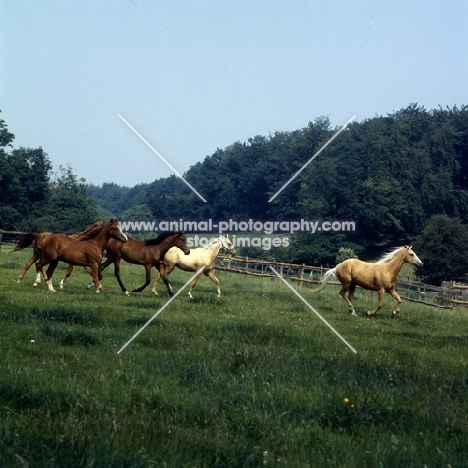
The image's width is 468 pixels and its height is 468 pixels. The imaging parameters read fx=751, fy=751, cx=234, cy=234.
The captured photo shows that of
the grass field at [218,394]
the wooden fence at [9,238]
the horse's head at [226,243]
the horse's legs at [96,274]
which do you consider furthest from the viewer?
the wooden fence at [9,238]

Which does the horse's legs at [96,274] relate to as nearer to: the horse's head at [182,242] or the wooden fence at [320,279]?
the horse's head at [182,242]

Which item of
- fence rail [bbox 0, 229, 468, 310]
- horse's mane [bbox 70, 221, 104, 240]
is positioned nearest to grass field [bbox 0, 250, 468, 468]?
horse's mane [bbox 70, 221, 104, 240]

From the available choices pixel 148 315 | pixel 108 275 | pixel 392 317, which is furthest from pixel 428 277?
pixel 148 315

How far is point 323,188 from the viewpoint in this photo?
3853 centimetres

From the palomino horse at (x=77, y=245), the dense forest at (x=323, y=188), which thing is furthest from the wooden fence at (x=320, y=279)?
the palomino horse at (x=77, y=245)

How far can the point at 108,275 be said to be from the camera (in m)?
24.9

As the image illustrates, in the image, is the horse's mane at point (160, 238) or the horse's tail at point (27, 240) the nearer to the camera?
the horse's tail at point (27, 240)

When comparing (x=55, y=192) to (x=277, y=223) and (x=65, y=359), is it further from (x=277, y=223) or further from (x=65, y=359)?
(x=65, y=359)

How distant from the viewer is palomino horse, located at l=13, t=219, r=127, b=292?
1864 cm

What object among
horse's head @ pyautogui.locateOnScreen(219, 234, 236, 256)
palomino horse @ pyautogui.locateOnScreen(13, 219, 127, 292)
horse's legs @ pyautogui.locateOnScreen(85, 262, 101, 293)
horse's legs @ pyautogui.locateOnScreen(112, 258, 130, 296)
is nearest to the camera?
horse's legs @ pyautogui.locateOnScreen(85, 262, 101, 293)

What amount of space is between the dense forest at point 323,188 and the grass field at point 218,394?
19.7 metres

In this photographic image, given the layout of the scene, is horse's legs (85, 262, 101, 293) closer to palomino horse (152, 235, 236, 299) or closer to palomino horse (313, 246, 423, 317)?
palomino horse (152, 235, 236, 299)

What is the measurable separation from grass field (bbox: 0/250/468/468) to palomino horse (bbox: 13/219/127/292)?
A: 6.02 meters

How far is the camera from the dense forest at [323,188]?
1362 inches
